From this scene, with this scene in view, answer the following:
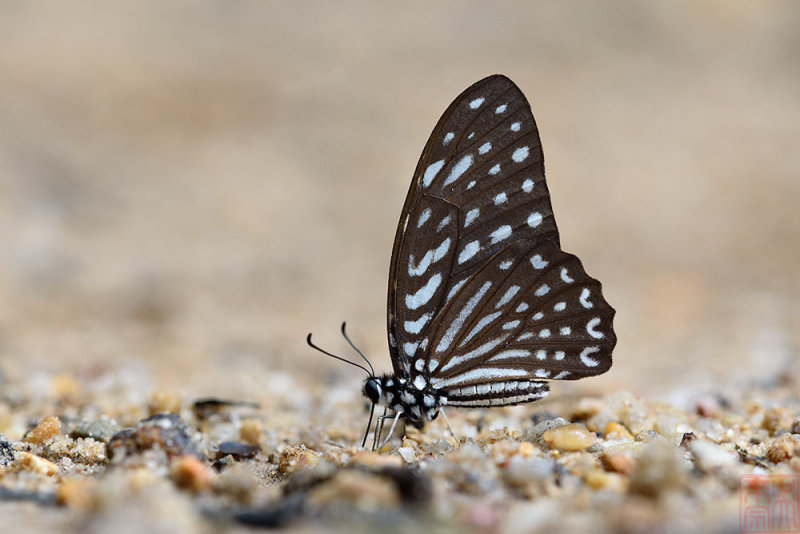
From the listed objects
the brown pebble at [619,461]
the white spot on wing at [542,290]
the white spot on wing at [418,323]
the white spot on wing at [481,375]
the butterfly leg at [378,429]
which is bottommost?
the brown pebble at [619,461]

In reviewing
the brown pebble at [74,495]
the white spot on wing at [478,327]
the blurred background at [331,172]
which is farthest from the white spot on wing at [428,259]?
the blurred background at [331,172]

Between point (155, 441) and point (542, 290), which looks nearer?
point (155, 441)

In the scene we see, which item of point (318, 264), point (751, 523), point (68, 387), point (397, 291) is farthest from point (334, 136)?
point (751, 523)

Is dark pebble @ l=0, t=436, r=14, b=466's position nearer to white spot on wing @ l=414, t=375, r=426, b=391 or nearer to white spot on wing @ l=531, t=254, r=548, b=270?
white spot on wing @ l=414, t=375, r=426, b=391

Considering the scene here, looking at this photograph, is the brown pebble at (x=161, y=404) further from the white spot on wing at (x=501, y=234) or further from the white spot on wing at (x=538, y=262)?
the white spot on wing at (x=538, y=262)

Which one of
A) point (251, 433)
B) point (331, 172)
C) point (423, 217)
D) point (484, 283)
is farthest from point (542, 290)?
point (331, 172)

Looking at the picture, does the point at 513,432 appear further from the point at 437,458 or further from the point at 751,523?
the point at 751,523

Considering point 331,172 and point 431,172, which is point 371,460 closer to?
point 431,172
